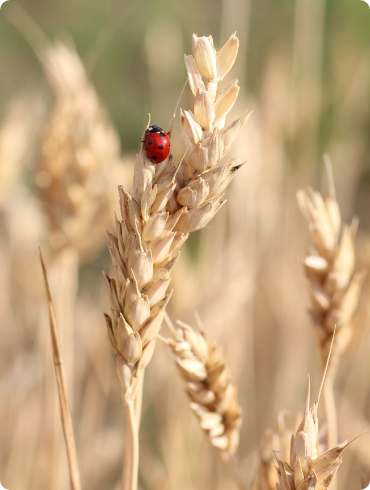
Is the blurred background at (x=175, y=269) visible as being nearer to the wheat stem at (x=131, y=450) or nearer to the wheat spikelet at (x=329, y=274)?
the wheat spikelet at (x=329, y=274)

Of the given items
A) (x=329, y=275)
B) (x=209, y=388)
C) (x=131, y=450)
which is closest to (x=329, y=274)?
(x=329, y=275)

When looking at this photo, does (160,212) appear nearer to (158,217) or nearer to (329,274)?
(158,217)

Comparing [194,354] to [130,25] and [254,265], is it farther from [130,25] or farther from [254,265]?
[130,25]

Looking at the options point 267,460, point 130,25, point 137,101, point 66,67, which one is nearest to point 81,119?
point 66,67

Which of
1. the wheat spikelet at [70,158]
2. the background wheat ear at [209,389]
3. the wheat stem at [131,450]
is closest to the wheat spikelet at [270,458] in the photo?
the background wheat ear at [209,389]

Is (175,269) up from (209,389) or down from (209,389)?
up

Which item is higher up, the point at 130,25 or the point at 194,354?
the point at 130,25
